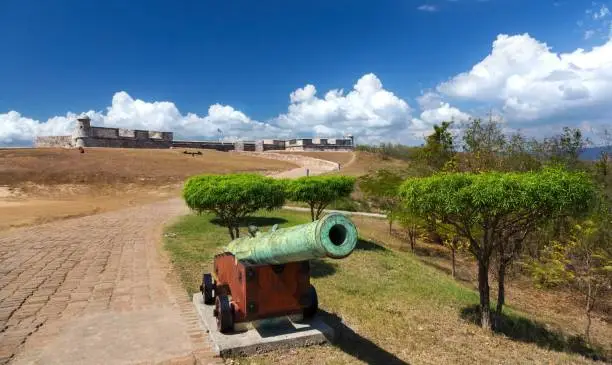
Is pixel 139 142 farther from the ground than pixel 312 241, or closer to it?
farther from the ground

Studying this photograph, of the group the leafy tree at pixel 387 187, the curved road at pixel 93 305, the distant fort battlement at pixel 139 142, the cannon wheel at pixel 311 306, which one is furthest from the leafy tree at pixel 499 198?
the distant fort battlement at pixel 139 142

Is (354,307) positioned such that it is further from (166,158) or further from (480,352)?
(166,158)

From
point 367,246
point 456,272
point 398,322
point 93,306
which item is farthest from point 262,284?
point 456,272

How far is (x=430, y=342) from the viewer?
6195 mm

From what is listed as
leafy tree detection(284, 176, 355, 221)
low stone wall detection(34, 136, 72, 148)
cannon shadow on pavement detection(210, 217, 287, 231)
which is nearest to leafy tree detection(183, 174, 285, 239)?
leafy tree detection(284, 176, 355, 221)

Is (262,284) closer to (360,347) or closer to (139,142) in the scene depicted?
(360,347)

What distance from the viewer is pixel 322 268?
→ 1004 centimetres

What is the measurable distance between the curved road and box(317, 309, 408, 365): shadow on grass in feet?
5.09

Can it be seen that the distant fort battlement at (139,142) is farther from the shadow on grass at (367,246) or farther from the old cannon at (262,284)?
the old cannon at (262,284)

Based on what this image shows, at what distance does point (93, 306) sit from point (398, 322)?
4476 millimetres

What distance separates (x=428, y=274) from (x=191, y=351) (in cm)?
768

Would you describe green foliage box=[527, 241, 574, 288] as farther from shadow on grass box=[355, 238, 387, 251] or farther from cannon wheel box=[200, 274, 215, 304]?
cannon wheel box=[200, 274, 215, 304]

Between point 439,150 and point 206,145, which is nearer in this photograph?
point 439,150

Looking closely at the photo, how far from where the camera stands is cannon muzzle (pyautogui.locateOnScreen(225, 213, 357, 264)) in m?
3.19
